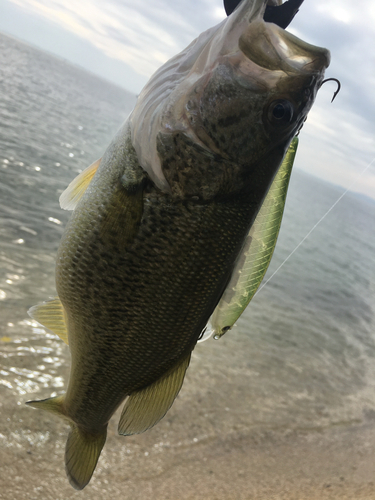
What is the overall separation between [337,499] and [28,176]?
12253 millimetres

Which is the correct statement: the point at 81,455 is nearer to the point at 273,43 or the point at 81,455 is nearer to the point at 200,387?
the point at 273,43

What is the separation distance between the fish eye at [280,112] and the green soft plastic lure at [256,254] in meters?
0.10

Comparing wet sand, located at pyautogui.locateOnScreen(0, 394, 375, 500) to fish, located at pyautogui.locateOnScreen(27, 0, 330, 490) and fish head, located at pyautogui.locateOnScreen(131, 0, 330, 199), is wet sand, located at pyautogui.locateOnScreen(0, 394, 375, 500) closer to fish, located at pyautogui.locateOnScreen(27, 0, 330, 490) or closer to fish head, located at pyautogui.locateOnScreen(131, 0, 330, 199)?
fish, located at pyautogui.locateOnScreen(27, 0, 330, 490)

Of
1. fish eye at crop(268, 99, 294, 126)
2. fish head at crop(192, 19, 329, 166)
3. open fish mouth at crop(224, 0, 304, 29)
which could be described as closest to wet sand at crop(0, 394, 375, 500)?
fish head at crop(192, 19, 329, 166)

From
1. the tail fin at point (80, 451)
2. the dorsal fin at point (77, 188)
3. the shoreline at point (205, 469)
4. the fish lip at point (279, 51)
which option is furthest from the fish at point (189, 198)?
the shoreline at point (205, 469)

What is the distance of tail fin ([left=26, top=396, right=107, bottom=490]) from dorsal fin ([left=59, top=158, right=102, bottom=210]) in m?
1.06

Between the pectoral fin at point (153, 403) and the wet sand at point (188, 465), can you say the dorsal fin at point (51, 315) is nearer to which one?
the pectoral fin at point (153, 403)

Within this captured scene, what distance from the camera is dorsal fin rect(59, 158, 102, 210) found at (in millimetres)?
1975

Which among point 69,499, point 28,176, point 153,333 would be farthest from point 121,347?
point 28,176

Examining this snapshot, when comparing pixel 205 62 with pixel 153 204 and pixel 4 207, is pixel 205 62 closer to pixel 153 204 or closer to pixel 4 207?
pixel 153 204

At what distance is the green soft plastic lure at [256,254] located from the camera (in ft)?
5.16

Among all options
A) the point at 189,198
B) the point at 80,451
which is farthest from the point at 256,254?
the point at 80,451

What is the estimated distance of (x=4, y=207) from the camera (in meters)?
9.86

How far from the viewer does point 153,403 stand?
6.38ft
